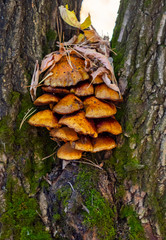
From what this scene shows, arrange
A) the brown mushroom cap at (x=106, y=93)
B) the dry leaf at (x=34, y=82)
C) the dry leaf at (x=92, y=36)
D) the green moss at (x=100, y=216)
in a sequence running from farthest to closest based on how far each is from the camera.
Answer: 1. the dry leaf at (x=92, y=36)
2. the dry leaf at (x=34, y=82)
3. the brown mushroom cap at (x=106, y=93)
4. the green moss at (x=100, y=216)

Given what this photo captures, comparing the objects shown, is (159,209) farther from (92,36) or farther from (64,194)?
(92,36)

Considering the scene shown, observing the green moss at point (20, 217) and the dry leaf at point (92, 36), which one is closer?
the green moss at point (20, 217)

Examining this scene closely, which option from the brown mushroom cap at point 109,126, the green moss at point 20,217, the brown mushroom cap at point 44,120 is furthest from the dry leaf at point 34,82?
the green moss at point 20,217

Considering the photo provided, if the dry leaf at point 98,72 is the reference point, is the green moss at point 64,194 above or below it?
below

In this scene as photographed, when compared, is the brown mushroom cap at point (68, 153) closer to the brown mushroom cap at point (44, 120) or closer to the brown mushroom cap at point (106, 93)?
the brown mushroom cap at point (44, 120)

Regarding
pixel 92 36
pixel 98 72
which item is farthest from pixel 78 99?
pixel 92 36

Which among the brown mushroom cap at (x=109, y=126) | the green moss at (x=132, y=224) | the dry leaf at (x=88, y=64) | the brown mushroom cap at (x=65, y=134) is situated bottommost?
the green moss at (x=132, y=224)

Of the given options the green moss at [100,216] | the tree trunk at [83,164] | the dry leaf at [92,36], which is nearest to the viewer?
the green moss at [100,216]
